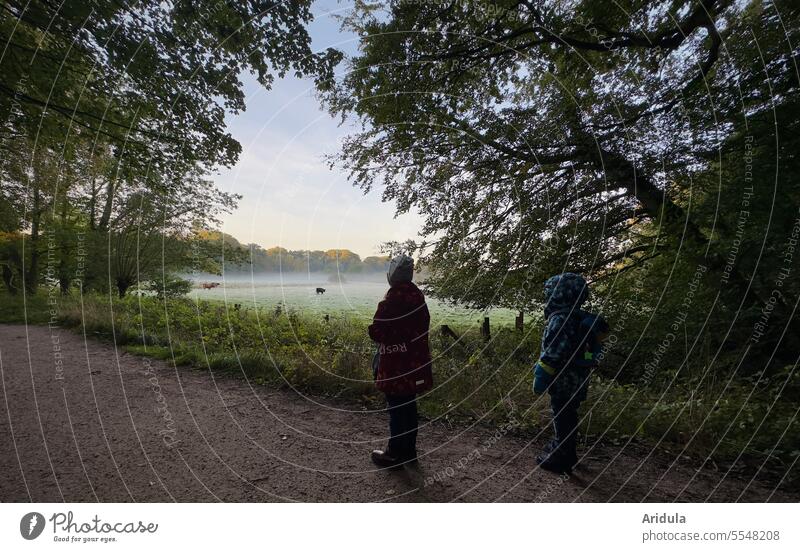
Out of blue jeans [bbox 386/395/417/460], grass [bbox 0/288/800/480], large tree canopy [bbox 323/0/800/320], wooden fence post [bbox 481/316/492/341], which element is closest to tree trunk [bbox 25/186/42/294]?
grass [bbox 0/288/800/480]

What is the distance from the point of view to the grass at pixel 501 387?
2914 mm

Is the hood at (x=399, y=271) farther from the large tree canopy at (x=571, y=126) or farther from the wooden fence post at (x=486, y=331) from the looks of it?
the wooden fence post at (x=486, y=331)

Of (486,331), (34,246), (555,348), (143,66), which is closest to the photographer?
(555,348)

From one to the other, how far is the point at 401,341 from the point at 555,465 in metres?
1.78

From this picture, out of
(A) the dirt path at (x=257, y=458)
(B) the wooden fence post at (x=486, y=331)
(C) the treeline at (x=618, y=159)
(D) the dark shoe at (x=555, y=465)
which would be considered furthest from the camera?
(B) the wooden fence post at (x=486, y=331)

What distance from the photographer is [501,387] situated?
4109mm

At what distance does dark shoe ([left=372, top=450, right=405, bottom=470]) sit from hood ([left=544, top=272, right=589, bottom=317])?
1973 millimetres

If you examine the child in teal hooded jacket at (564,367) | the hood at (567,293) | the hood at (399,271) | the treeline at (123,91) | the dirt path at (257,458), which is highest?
the treeline at (123,91)

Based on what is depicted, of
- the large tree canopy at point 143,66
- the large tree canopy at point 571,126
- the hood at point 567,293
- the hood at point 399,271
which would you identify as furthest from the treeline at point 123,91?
the hood at point 567,293

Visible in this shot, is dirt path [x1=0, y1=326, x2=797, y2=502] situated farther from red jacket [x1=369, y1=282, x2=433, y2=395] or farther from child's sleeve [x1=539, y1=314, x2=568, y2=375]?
child's sleeve [x1=539, y1=314, x2=568, y2=375]

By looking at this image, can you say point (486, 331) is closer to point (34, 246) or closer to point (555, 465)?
point (555, 465)

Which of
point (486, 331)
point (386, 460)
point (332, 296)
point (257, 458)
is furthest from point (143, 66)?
point (486, 331)

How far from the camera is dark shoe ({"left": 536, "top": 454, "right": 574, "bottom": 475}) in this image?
2.63 m

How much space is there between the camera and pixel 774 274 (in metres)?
3.83
